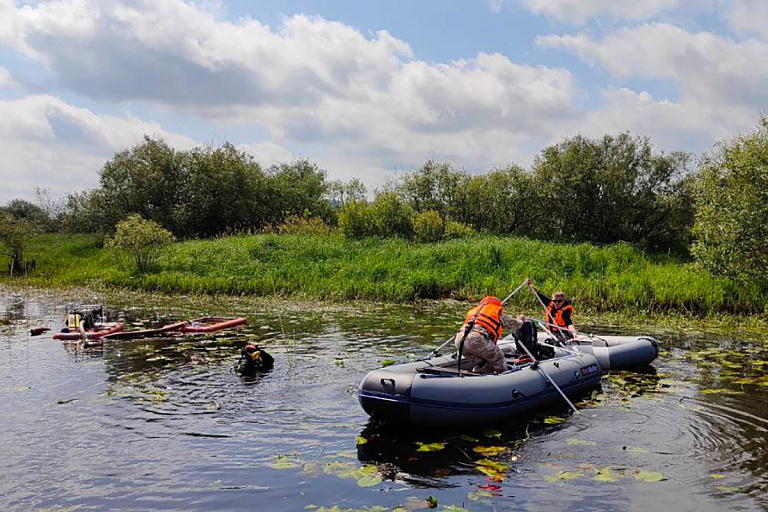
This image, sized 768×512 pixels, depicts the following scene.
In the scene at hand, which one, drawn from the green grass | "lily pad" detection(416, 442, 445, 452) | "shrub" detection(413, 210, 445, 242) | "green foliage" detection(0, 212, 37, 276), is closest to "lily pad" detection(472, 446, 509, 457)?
"lily pad" detection(416, 442, 445, 452)

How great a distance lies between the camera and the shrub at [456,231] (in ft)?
92.0

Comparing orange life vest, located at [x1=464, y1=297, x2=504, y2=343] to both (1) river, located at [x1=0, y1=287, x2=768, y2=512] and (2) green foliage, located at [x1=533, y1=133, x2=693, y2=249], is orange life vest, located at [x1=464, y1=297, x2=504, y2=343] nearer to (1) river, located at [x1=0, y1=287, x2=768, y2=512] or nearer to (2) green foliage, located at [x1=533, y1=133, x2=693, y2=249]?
(1) river, located at [x1=0, y1=287, x2=768, y2=512]

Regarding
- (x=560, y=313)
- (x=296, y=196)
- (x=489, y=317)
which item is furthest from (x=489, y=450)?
(x=296, y=196)

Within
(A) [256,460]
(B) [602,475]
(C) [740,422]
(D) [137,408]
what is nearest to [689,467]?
(B) [602,475]

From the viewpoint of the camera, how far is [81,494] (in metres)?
6.04

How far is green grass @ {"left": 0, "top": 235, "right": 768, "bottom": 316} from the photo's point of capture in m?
17.9

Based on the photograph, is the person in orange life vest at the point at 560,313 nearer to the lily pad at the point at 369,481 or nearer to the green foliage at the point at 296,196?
the lily pad at the point at 369,481

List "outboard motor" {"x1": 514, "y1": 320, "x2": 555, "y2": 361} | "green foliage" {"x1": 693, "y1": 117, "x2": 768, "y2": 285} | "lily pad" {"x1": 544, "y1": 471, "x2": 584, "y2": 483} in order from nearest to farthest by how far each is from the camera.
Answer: "lily pad" {"x1": 544, "y1": 471, "x2": 584, "y2": 483} < "outboard motor" {"x1": 514, "y1": 320, "x2": 555, "y2": 361} < "green foliage" {"x1": 693, "y1": 117, "x2": 768, "y2": 285}

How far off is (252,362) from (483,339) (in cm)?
383

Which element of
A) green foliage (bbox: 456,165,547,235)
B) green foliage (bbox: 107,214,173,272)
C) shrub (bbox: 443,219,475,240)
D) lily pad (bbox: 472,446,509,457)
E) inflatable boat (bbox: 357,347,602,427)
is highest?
green foliage (bbox: 456,165,547,235)

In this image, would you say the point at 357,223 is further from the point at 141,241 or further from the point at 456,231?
the point at 141,241

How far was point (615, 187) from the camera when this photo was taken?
29.2 m

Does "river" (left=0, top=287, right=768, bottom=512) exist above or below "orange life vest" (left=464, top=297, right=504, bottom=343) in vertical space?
below

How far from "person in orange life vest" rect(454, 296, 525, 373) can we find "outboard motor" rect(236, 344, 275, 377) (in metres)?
3.41
